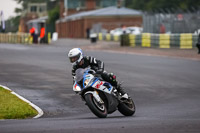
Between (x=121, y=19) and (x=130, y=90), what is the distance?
59.0 metres

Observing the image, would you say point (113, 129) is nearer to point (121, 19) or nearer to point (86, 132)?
point (86, 132)

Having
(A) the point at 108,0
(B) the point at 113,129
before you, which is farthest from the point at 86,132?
(A) the point at 108,0

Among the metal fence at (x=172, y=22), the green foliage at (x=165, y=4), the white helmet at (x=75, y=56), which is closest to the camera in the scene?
the white helmet at (x=75, y=56)

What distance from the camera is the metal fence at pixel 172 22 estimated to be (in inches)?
1623

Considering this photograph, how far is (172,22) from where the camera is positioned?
4362 centimetres

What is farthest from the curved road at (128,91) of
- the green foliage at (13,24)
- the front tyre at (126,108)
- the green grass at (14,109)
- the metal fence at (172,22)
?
the green foliage at (13,24)

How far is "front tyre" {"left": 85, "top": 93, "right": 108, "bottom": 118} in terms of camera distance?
35.0 feet

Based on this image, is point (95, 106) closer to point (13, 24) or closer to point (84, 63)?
point (84, 63)

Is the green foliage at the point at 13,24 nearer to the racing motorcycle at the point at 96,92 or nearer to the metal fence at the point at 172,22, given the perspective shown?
the metal fence at the point at 172,22

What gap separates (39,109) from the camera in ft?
43.9

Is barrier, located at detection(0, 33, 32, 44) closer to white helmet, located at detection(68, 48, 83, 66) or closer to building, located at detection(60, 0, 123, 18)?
building, located at detection(60, 0, 123, 18)

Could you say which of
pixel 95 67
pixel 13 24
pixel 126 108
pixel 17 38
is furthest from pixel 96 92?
pixel 13 24

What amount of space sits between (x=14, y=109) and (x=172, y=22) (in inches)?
1256

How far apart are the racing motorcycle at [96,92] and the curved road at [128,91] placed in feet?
0.80
